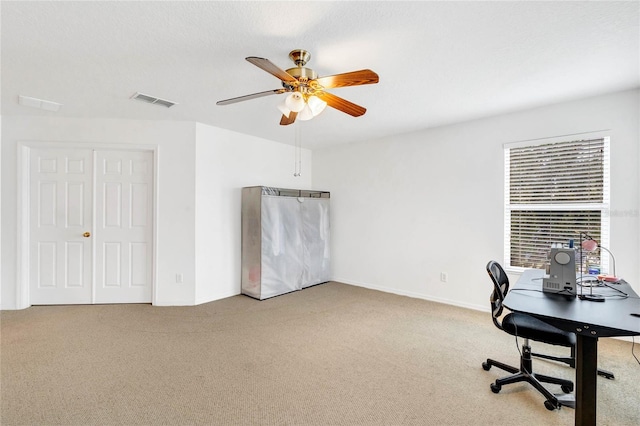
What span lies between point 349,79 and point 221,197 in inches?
119

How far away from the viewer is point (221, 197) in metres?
4.45

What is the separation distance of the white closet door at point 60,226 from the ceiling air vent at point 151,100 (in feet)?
4.75

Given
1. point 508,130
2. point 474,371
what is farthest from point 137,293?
point 508,130

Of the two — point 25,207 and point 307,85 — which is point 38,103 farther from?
point 307,85

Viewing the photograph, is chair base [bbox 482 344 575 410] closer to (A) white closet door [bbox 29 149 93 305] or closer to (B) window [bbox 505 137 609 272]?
(B) window [bbox 505 137 609 272]

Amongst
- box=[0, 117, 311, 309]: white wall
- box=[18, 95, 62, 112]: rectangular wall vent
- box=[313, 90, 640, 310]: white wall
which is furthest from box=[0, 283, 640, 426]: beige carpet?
box=[18, 95, 62, 112]: rectangular wall vent

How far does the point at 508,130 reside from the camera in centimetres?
368

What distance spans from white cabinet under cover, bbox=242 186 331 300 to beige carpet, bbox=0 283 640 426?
797 millimetres

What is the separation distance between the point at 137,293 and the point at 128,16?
11.4 feet

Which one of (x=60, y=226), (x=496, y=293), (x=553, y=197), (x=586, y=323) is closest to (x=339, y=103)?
(x=496, y=293)

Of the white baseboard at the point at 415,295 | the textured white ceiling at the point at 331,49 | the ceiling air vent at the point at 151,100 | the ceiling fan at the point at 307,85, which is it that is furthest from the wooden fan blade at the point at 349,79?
the white baseboard at the point at 415,295

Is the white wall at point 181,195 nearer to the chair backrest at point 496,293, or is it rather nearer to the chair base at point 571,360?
the chair backrest at point 496,293

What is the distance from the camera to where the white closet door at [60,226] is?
3938 mm

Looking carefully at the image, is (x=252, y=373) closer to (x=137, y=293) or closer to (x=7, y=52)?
(x=137, y=293)
